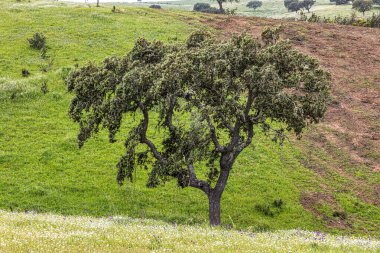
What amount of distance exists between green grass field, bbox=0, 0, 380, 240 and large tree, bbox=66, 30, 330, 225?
4.12 m

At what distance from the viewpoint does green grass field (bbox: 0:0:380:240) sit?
33.3 metres

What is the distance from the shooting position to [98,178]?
37.6m

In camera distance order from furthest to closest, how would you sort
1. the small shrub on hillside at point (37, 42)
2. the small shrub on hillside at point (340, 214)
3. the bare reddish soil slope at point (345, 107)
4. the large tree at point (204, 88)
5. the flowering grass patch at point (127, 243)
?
the small shrub on hillside at point (37, 42)
the bare reddish soil slope at point (345, 107)
the small shrub on hillside at point (340, 214)
the large tree at point (204, 88)
the flowering grass patch at point (127, 243)

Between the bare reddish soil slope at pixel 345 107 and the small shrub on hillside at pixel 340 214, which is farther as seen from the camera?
the bare reddish soil slope at pixel 345 107

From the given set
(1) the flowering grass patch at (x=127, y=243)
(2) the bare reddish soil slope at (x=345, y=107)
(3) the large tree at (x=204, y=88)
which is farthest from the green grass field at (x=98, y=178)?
(1) the flowering grass patch at (x=127, y=243)

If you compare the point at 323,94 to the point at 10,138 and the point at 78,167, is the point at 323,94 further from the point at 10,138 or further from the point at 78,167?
the point at 10,138

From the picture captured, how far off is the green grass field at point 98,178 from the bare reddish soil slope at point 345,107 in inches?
A: 51.9

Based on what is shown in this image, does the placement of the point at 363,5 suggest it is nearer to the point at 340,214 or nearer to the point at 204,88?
the point at 340,214

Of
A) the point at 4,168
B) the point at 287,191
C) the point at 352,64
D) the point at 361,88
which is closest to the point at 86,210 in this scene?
the point at 4,168

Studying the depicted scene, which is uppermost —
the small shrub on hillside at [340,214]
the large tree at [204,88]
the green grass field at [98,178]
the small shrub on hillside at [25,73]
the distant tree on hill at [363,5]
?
the distant tree on hill at [363,5]

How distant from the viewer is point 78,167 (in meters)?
39.0

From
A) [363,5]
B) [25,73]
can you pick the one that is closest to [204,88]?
[25,73]

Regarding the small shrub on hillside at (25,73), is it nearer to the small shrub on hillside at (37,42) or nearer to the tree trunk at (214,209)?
the small shrub on hillside at (37,42)

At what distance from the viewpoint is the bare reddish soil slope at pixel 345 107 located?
137 feet
